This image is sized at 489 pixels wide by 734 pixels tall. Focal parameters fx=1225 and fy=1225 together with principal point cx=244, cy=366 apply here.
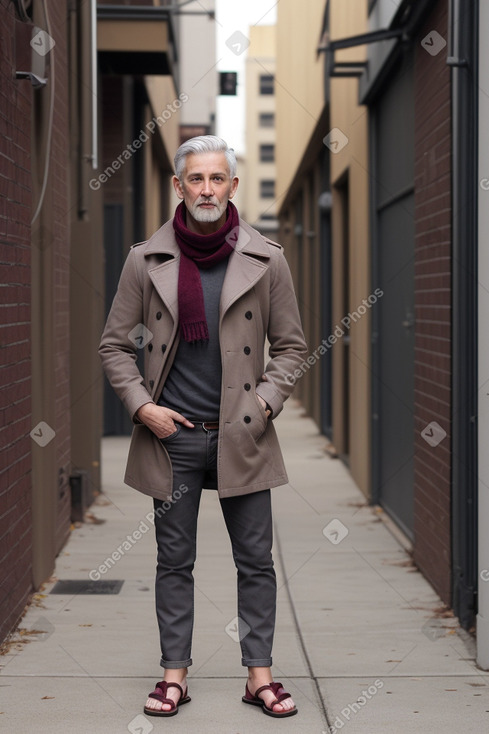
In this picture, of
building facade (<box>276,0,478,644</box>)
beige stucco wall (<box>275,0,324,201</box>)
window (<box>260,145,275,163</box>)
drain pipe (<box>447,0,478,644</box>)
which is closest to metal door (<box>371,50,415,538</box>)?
building facade (<box>276,0,478,644</box>)

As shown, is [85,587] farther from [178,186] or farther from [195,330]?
[178,186]

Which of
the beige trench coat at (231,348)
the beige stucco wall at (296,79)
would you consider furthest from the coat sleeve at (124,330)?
the beige stucco wall at (296,79)

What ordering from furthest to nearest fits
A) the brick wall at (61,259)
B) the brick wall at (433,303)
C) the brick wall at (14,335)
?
the brick wall at (61,259), the brick wall at (433,303), the brick wall at (14,335)

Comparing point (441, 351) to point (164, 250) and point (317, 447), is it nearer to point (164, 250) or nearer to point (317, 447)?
point (164, 250)

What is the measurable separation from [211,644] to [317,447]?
798 cm

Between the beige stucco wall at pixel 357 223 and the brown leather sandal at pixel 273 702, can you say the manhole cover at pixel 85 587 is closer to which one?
the brown leather sandal at pixel 273 702

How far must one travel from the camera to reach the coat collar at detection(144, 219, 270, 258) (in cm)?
409

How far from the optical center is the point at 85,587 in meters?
6.22

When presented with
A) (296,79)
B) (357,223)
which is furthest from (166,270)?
(296,79)

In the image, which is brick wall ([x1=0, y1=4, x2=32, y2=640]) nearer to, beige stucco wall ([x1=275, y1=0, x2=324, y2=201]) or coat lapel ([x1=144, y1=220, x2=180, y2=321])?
coat lapel ([x1=144, y1=220, x2=180, y2=321])

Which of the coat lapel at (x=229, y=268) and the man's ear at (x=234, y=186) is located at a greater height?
the man's ear at (x=234, y=186)

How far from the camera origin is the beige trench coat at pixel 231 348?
4.02 meters

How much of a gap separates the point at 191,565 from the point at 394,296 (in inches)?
165

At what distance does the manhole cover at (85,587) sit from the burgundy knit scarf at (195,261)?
2470 mm
